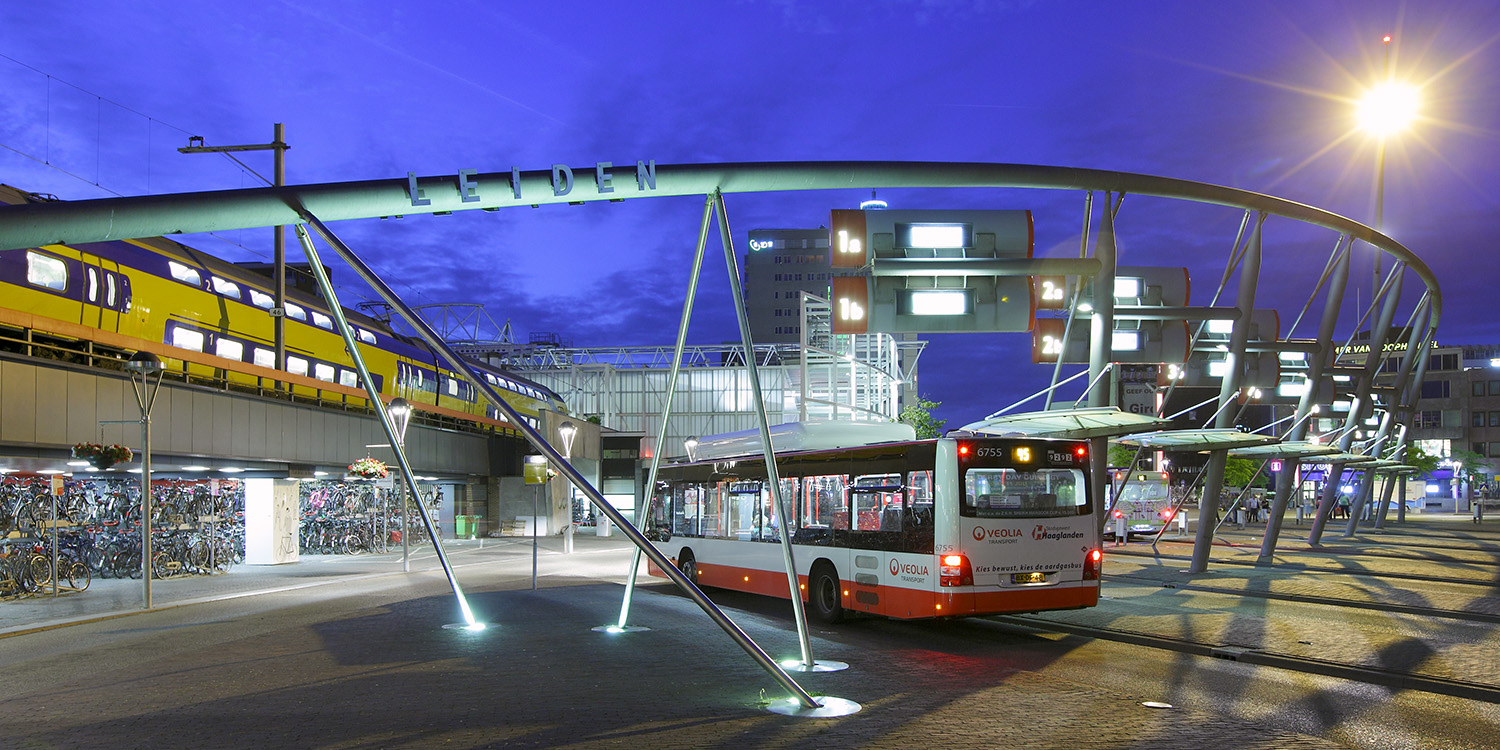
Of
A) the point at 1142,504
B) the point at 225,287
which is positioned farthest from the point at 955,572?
the point at 1142,504

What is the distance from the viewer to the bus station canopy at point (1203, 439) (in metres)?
21.8

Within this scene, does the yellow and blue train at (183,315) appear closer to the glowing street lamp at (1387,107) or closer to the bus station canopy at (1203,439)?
the bus station canopy at (1203,439)

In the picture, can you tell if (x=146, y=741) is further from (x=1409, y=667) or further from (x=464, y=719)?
(x=1409, y=667)

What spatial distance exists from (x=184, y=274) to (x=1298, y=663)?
2434cm

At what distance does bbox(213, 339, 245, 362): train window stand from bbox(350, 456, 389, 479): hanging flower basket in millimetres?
3972

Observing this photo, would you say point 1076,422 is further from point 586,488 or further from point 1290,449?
point 586,488

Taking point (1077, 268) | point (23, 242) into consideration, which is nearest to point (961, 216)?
point (1077, 268)

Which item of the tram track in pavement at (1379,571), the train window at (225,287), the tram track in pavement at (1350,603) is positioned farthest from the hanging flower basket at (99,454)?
the tram track in pavement at (1379,571)

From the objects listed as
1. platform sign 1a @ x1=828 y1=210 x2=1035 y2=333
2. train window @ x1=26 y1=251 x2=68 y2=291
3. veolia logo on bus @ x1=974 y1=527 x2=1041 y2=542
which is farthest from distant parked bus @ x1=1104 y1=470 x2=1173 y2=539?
train window @ x1=26 y1=251 x2=68 y2=291

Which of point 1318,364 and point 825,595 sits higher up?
point 1318,364

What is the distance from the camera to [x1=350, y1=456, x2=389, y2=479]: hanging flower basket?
29328 mm

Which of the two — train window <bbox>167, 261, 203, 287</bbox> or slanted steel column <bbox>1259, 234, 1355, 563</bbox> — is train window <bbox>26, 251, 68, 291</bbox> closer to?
train window <bbox>167, 261, 203, 287</bbox>

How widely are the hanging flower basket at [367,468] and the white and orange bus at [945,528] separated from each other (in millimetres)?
16246

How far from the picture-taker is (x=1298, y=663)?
11.5 metres
